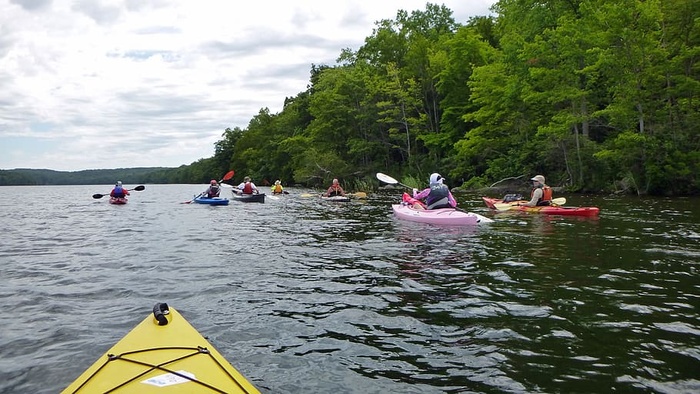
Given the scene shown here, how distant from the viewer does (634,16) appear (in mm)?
22406

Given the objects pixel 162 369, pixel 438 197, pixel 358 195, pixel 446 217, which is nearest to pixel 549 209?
pixel 438 197

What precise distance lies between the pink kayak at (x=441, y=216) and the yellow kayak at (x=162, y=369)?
33.5ft

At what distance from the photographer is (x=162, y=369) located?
11.0 ft

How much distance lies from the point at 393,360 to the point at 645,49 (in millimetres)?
23525

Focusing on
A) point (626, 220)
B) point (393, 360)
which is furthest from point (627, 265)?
point (626, 220)

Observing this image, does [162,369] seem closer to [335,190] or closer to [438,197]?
[438,197]

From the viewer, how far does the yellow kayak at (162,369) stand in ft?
10.4

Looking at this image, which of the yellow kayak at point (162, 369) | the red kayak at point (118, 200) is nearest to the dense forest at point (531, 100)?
the red kayak at point (118, 200)

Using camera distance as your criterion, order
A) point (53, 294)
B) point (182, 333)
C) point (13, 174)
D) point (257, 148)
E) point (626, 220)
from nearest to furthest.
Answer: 1. point (182, 333)
2. point (53, 294)
3. point (626, 220)
4. point (257, 148)
5. point (13, 174)

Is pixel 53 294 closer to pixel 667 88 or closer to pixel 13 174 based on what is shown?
pixel 667 88

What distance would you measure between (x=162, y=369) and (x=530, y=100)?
2748 centimetres

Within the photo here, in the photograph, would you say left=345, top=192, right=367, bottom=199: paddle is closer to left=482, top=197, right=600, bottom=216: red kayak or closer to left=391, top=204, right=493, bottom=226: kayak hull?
left=482, top=197, right=600, bottom=216: red kayak

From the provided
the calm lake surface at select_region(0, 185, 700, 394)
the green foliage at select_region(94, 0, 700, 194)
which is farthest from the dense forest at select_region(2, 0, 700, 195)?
the calm lake surface at select_region(0, 185, 700, 394)

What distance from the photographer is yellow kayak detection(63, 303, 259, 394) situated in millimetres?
3172
